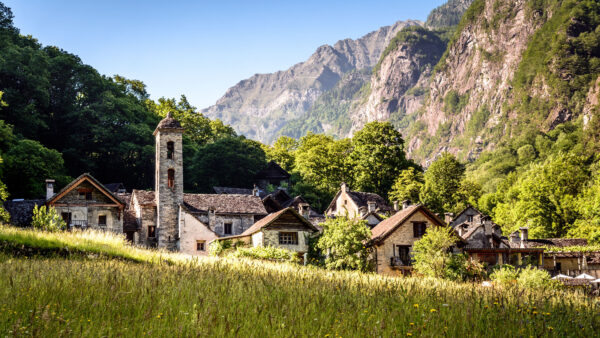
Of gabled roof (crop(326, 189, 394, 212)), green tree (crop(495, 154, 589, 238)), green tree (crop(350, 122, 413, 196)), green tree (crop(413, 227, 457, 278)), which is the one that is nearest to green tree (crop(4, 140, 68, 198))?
gabled roof (crop(326, 189, 394, 212))

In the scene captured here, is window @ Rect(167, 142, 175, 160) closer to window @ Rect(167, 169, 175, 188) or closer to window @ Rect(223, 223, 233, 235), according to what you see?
window @ Rect(167, 169, 175, 188)

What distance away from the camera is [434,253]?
38000mm

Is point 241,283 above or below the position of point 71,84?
below

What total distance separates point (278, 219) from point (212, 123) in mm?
68127

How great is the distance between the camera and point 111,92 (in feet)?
262

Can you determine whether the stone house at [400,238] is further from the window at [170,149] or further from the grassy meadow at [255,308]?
the grassy meadow at [255,308]

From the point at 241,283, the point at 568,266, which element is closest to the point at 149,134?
the point at 568,266

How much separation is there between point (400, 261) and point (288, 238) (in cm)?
903

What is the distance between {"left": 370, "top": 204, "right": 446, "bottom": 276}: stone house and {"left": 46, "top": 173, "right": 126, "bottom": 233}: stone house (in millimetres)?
22626

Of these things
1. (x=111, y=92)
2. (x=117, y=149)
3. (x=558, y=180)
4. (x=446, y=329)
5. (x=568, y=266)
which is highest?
(x=111, y=92)

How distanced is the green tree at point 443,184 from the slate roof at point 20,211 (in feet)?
151

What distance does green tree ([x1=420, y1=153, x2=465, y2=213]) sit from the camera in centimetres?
7100

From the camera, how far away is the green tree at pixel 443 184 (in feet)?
233

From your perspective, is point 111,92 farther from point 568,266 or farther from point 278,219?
point 568,266
